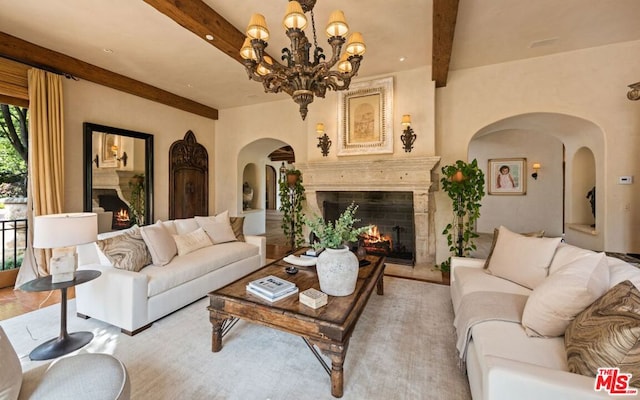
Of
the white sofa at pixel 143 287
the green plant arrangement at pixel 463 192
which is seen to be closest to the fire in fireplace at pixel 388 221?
the green plant arrangement at pixel 463 192

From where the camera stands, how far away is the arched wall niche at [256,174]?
6.29 m

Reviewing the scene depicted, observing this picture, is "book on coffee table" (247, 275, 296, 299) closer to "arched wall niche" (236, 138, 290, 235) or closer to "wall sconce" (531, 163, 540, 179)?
"arched wall niche" (236, 138, 290, 235)

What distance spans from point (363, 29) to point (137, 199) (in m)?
4.57

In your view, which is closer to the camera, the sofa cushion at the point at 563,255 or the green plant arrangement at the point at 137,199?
the sofa cushion at the point at 563,255

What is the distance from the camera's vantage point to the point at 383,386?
5.59ft

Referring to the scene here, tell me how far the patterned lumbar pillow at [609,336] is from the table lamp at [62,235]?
315 cm

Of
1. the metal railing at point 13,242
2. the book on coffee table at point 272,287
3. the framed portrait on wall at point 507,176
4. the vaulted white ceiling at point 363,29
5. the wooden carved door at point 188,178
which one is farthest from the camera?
the framed portrait on wall at point 507,176

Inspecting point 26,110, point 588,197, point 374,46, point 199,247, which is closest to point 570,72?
point 588,197

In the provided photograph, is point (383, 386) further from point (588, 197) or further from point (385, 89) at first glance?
point (588, 197)

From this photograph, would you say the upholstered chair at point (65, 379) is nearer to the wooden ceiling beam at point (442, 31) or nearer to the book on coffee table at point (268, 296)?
the book on coffee table at point (268, 296)

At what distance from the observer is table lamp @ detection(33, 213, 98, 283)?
A: 196 cm

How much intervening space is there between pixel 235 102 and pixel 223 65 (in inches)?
68.7

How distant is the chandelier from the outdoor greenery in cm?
349

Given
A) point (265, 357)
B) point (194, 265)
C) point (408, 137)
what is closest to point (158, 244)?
point (194, 265)
